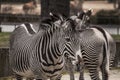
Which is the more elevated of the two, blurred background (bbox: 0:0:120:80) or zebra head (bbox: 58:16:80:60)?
zebra head (bbox: 58:16:80:60)

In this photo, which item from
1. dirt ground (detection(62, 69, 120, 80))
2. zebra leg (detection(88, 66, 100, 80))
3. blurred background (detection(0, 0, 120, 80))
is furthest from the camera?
blurred background (detection(0, 0, 120, 80))

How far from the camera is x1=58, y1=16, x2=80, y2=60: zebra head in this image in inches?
344

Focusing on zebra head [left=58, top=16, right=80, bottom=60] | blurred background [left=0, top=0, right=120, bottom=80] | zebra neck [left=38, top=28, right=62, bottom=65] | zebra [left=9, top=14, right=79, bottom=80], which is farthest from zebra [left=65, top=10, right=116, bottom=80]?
zebra head [left=58, top=16, right=80, bottom=60]

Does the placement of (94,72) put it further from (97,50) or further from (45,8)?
(45,8)

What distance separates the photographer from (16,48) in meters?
11.0

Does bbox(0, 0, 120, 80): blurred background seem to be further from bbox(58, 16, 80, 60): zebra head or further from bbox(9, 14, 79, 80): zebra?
bbox(58, 16, 80, 60): zebra head

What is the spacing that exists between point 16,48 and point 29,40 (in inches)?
27.1

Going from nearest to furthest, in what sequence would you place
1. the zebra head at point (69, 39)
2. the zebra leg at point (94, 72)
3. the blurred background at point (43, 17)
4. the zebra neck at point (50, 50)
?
the zebra head at point (69, 39)
the zebra neck at point (50, 50)
the zebra leg at point (94, 72)
the blurred background at point (43, 17)

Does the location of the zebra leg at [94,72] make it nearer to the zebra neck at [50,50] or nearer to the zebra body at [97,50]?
the zebra body at [97,50]

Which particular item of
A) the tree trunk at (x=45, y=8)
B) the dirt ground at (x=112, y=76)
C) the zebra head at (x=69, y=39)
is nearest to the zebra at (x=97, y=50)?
the dirt ground at (x=112, y=76)

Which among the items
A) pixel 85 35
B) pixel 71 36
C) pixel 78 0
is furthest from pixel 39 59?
pixel 78 0

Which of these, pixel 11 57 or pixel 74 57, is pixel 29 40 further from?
pixel 74 57

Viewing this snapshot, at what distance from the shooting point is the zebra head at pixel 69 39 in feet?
28.6

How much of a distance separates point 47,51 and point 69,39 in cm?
80
